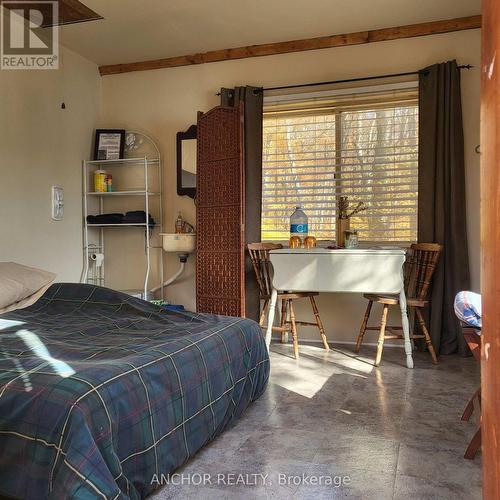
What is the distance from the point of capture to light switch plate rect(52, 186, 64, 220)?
4.21m

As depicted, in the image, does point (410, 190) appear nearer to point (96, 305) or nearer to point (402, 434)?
point (402, 434)

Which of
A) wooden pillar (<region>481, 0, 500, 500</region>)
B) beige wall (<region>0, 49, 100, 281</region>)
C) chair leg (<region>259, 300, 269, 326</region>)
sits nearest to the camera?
wooden pillar (<region>481, 0, 500, 500</region>)

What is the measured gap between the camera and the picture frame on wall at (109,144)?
15.5 feet

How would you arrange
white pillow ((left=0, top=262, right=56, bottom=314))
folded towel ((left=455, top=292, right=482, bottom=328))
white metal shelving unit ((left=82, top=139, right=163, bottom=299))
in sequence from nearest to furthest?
folded towel ((left=455, top=292, right=482, bottom=328)), white pillow ((left=0, top=262, right=56, bottom=314)), white metal shelving unit ((left=82, top=139, right=163, bottom=299))

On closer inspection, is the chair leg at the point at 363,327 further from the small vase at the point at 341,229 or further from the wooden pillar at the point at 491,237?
the wooden pillar at the point at 491,237

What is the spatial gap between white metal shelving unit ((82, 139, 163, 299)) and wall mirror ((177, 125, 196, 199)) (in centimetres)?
23

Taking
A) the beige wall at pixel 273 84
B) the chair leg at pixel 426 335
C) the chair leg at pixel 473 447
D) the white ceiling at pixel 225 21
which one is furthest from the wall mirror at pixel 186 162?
the chair leg at pixel 473 447

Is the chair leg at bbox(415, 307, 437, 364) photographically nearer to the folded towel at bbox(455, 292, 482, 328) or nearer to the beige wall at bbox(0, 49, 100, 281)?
the folded towel at bbox(455, 292, 482, 328)

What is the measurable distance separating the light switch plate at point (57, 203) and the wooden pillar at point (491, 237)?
4.15 meters

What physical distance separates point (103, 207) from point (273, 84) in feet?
6.72

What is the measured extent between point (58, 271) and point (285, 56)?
9.09ft

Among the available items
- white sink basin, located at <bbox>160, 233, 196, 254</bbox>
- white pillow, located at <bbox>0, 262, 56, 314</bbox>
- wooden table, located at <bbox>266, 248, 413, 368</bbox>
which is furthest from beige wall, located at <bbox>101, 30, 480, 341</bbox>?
white pillow, located at <bbox>0, 262, 56, 314</bbox>

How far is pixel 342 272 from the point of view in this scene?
3.61 metres

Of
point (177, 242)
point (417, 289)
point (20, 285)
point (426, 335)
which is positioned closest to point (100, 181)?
point (177, 242)
